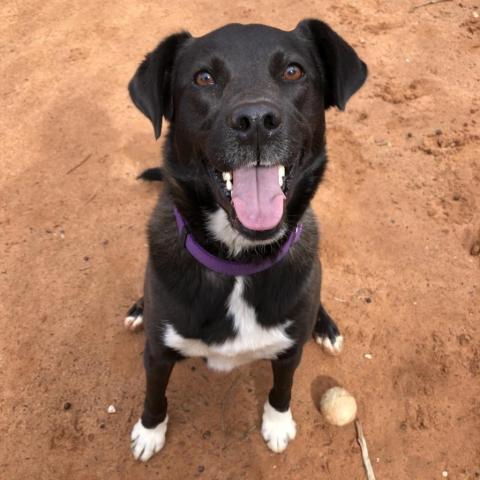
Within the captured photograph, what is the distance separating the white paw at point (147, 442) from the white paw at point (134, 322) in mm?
657

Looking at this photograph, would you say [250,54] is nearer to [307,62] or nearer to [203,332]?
[307,62]

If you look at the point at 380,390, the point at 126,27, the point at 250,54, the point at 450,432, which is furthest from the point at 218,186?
the point at 126,27

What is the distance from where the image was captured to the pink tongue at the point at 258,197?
6.84 ft

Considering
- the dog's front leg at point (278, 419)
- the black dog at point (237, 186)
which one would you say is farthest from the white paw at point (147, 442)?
the dog's front leg at point (278, 419)

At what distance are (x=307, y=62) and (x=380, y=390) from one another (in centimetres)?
197

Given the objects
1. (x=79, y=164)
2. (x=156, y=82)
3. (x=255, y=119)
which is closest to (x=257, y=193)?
(x=255, y=119)

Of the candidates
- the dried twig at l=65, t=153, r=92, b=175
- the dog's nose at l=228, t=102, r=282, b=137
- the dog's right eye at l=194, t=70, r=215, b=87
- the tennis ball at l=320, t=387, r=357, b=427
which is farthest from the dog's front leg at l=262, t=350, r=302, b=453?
the dried twig at l=65, t=153, r=92, b=175

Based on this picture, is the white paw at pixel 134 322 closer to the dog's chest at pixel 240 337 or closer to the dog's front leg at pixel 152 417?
the dog's front leg at pixel 152 417

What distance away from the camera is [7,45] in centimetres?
530

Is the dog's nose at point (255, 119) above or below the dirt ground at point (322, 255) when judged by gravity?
above

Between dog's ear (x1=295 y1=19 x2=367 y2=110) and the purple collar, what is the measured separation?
657mm

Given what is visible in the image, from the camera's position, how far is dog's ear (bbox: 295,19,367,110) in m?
2.36

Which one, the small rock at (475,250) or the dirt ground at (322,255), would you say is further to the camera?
the small rock at (475,250)

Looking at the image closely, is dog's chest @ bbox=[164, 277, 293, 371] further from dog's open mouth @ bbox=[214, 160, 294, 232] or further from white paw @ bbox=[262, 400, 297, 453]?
white paw @ bbox=[262, 400, 297, 453]
